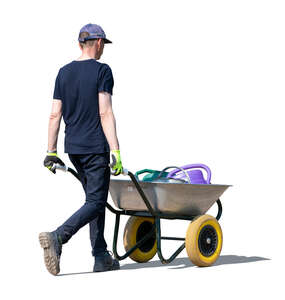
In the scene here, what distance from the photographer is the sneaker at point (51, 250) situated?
7.20 metres

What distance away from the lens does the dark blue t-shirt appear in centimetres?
745

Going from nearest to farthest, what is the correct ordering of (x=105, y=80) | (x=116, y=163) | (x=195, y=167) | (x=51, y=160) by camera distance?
(x=116, y=163), (x=105, y=80), (x=51, y=160), (x=195, y=167)

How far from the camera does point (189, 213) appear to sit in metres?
8.07

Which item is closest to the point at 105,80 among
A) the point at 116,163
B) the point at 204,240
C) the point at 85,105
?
the point at 85,105

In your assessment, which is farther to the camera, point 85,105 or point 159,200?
point 159,200

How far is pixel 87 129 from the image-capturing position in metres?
7.46

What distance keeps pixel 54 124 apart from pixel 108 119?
0.53m

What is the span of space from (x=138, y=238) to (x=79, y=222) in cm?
129

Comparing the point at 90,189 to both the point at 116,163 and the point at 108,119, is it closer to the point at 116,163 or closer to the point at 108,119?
the point at 116,163

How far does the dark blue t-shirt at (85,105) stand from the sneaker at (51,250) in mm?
766

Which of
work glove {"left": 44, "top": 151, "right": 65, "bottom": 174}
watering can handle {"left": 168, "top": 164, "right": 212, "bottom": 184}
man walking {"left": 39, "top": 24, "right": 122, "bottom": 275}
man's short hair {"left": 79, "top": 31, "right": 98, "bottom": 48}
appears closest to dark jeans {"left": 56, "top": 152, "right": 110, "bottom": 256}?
man walking {"left": 39, "top": 24, "right": 122, "bottom": 275}

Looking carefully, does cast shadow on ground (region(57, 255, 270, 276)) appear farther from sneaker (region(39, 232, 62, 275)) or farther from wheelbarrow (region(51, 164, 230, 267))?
sneaker (region(39, 232, 62, 275))

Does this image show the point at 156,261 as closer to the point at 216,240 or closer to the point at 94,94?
the point at 216,240

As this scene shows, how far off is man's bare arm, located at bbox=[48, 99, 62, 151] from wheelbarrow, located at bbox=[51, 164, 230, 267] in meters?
0.21
